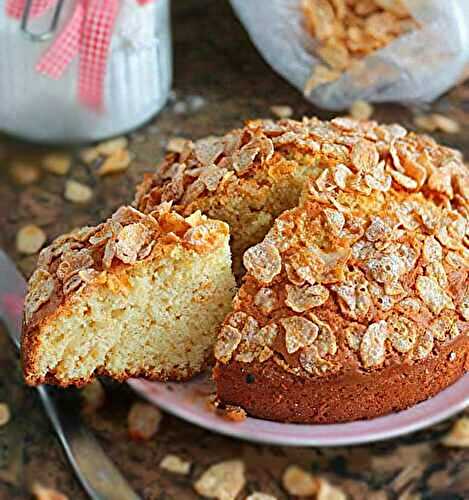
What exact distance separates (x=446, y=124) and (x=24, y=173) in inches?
37.3

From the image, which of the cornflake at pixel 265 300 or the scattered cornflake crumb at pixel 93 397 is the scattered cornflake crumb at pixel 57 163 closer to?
the scattered cornflake crumb at pixel 93 397

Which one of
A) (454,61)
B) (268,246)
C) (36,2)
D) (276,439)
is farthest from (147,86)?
(276,439)

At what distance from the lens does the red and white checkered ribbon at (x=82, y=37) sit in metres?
1.99

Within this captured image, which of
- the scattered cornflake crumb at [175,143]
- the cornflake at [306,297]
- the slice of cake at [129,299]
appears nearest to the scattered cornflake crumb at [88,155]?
Answer: the scattered cornflake crumb at [175,143]

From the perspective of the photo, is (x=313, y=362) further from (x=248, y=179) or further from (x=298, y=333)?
(x=248, y=179)

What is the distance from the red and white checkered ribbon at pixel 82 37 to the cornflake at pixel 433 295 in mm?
856

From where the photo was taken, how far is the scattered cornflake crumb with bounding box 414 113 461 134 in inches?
92.4

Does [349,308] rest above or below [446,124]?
above

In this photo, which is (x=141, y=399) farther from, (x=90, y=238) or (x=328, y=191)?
(x=328, y=191)

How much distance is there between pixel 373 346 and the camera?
1.49 m

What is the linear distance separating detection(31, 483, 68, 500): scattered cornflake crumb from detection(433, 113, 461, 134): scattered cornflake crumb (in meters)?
1.22

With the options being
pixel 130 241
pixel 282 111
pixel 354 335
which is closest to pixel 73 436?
pixel 130 241

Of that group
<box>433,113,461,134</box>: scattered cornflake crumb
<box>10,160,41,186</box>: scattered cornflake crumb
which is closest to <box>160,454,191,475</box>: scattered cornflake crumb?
<box>10,160,41,186</box>: scattered cornflake crumb

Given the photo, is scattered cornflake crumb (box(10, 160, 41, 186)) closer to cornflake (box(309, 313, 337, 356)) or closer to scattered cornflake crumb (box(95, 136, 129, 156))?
scattered cornflake crumb (box(95, 136, 129, 156))
